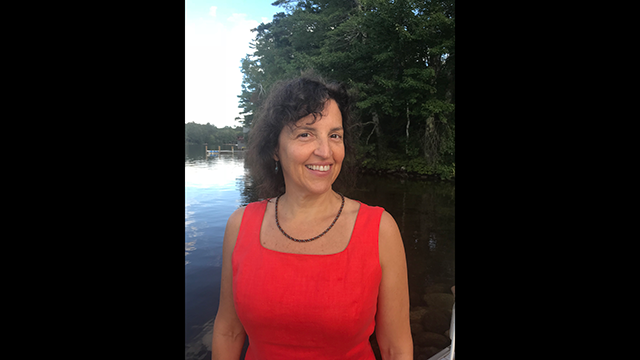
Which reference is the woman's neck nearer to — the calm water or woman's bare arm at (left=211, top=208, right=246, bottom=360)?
woman's bare arm at (left=211, top=208, right=246, bottom=360)

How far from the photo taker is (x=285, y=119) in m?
0.80

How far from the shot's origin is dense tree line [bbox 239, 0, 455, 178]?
259 centimetres

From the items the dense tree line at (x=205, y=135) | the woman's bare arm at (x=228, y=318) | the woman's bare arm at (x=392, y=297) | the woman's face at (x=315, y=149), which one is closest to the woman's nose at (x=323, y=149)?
the woman's face at (x=315, y=149)

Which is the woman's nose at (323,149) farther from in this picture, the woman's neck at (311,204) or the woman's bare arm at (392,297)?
the woman's bare arm at (392,297)

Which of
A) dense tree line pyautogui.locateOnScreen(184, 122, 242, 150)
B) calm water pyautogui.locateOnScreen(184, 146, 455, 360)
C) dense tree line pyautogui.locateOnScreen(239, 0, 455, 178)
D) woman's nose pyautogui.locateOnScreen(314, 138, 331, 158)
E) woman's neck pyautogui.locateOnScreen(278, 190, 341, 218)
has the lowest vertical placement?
calm water pyautogui.locateOnScreen(184, 146, 455, 360)

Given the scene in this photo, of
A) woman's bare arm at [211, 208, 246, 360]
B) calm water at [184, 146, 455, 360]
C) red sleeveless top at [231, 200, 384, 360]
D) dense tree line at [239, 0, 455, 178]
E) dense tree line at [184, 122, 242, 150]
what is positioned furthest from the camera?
dense tree line at [239, 0, 455, 178]

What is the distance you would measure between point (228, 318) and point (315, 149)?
0.60 meters

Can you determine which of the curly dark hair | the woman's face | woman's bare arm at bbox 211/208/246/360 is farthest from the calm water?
the woman's face

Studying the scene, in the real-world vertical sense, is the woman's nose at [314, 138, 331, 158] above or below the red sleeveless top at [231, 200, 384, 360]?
above

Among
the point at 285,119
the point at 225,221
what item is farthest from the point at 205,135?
the point at 285,119

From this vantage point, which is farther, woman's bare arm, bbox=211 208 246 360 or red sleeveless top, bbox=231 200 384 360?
woman's bare arm, bbox=211 208 246 360

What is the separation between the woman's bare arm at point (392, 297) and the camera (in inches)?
30.2
